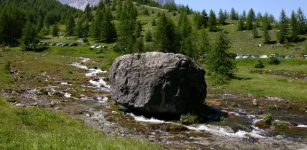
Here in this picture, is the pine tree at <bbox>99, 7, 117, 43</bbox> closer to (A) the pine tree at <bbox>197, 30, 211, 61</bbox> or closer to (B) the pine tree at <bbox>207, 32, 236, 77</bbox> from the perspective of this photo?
(A) the pine tree at <bbox>197, 30, 211, 61</bbox>

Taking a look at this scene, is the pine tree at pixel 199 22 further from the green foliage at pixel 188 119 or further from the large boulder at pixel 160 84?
the green foliage at pixel 188 119

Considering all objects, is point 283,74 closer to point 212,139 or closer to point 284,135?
→ point 284,135

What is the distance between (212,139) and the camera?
97.5ft

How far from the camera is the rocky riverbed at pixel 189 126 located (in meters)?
29.1

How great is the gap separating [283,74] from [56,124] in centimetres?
6440

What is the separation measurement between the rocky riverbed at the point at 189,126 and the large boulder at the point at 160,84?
165 centimetres

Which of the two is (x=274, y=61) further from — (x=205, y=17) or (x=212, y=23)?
(x=205, y=17)

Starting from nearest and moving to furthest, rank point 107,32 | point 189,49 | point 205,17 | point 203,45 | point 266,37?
point 189,49 < point 203,45 < point 266,37 < point 107,32 < point 205,17

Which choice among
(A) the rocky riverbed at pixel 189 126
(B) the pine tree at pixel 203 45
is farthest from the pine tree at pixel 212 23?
(A) the rocky riverbed at pixel 189 126

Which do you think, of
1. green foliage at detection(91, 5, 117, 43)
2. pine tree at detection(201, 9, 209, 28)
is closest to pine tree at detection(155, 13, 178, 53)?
green foliage at detection(91, 5, 117, 43)

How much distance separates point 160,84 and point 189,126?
5478 mm

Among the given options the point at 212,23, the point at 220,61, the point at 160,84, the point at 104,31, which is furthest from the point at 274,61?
the point at 212,23

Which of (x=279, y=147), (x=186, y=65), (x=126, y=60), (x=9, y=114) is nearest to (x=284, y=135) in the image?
(x=279, y=147)

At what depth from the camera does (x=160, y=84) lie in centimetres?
3772
